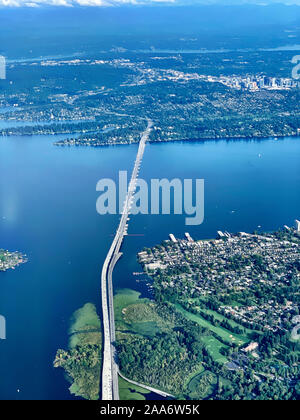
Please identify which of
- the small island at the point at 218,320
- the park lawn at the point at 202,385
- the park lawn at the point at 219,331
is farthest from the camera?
the park lawn at the point at 219,331

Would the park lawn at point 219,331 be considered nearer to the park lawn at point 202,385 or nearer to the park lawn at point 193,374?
the park lawn at point 193,374

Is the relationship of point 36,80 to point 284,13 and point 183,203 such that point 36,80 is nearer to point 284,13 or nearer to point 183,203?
point 183,203

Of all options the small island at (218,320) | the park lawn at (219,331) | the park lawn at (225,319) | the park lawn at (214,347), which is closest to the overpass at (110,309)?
the small island at (218,320)

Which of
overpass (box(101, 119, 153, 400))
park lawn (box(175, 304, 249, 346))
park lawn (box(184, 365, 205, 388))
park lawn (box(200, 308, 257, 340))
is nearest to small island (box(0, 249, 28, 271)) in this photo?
A: overpass (box(101, 119, 153, 400))

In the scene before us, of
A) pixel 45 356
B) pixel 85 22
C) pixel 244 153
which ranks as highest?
pixel 85 22

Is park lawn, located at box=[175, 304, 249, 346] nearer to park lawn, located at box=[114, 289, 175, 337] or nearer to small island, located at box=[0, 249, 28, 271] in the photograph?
park lawn, located at box=[114, 289, 175, 337]

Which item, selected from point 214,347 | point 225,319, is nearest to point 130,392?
point 214,347
